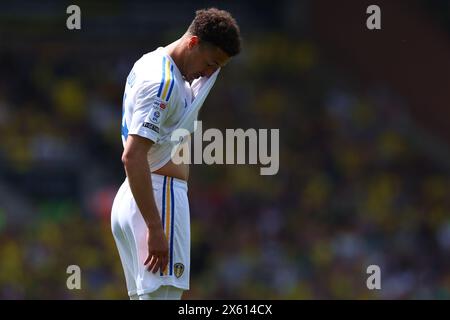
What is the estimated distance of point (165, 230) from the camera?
18.0 ft

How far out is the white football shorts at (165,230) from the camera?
5.43m

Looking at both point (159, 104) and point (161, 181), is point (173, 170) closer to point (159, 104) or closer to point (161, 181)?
point (161, 181)

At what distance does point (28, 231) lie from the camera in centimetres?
1585

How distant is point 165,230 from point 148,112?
0.63m

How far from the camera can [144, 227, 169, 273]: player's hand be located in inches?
209

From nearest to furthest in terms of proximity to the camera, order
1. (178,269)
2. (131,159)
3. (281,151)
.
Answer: (131,159), (178,269), (281,151)

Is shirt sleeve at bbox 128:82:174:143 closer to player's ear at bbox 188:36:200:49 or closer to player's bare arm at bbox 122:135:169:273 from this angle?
player's bare arm at bbox 122:135:169:273

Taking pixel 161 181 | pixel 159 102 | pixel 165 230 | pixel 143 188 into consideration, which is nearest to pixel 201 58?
pixel 159 102

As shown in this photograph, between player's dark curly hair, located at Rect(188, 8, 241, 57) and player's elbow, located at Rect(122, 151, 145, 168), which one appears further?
player's dark curly hair, located at Rect(188, 8, 241, 57)

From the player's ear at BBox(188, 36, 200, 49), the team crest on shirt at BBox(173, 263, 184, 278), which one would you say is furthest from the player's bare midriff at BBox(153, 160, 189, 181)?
the player's ear at BBox(188, 36, 200, 49)

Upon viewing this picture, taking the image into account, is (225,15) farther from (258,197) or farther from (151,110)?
(258,197)

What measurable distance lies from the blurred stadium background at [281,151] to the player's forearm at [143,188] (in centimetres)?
865

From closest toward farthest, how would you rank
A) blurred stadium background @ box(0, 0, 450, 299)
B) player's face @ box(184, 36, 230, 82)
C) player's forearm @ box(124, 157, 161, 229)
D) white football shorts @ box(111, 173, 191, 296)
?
1. player's forearm @ box(124, 157, 161, 229)
2. white football shorts @ box(111, 173, 191, 296)
3. player's face @ box(184, 36, 230, 82)
4. blurred stadium background @ box(0, 0, 450, 299)
